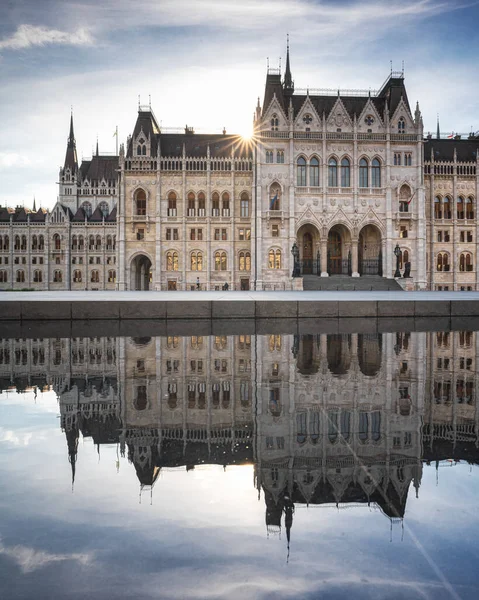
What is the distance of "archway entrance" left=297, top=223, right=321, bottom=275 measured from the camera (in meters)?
52.5

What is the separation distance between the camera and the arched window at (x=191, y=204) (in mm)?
53969

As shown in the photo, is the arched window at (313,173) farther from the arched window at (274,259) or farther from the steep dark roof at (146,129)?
the steep dark roof at (146,129)

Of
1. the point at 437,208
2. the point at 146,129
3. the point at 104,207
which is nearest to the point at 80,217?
the point at 104,207

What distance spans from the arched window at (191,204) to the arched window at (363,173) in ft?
60.7

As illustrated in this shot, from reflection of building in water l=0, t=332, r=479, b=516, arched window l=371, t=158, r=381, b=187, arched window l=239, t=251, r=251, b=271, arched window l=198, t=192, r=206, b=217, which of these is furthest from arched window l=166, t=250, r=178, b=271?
reflection of building in water l=0, t=332, r=479, b=516

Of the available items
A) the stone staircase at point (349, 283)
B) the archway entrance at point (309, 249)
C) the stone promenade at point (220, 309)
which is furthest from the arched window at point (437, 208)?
the stone promenade at point (220, 309)

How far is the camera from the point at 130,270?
53.9 m

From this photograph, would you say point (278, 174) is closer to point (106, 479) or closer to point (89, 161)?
point (106, 479)

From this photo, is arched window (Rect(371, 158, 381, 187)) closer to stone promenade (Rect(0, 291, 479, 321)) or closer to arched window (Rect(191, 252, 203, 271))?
arched window (Rect(191, 252, 203, 271))

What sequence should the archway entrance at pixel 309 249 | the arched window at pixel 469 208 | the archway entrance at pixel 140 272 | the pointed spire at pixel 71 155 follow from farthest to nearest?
1. the pointed spire at pixel 71 155
2. the arched window at pixel 469 208
3. the archway entrance at pixel 140 272
4. the archway entrance at pixel 309 249

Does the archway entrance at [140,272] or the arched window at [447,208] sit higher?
the arched window at [447,208]

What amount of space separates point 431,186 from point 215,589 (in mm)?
60137

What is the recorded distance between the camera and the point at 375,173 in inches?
2008

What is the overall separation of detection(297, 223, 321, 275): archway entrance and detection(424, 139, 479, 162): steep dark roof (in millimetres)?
17926
